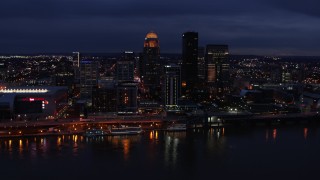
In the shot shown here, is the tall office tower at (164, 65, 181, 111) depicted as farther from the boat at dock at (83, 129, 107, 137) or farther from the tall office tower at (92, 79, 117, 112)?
the boat at dock at (83, 129, 107, 137)

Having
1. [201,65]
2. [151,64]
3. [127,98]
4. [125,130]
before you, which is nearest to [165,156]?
[125,130]

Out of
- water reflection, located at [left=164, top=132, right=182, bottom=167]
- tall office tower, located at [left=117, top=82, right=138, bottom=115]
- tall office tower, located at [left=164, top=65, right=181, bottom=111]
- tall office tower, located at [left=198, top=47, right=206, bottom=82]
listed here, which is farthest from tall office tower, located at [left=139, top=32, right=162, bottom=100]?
water reflection, located at [left=164, top=132, right=182, bottom=167]

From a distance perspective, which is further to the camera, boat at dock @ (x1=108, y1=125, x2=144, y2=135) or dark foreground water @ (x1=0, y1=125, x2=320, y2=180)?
boat at dock @ (x1=108, y1=125, x2=144, y2=135)

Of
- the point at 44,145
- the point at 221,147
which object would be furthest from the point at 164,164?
the point at 44,145

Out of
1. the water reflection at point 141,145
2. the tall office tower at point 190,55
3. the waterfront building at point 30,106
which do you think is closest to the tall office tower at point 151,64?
the tall office tower at point 190,55

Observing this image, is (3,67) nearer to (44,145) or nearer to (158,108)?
(158,108)

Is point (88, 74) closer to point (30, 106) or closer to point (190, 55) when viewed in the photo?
point (190, 55)
